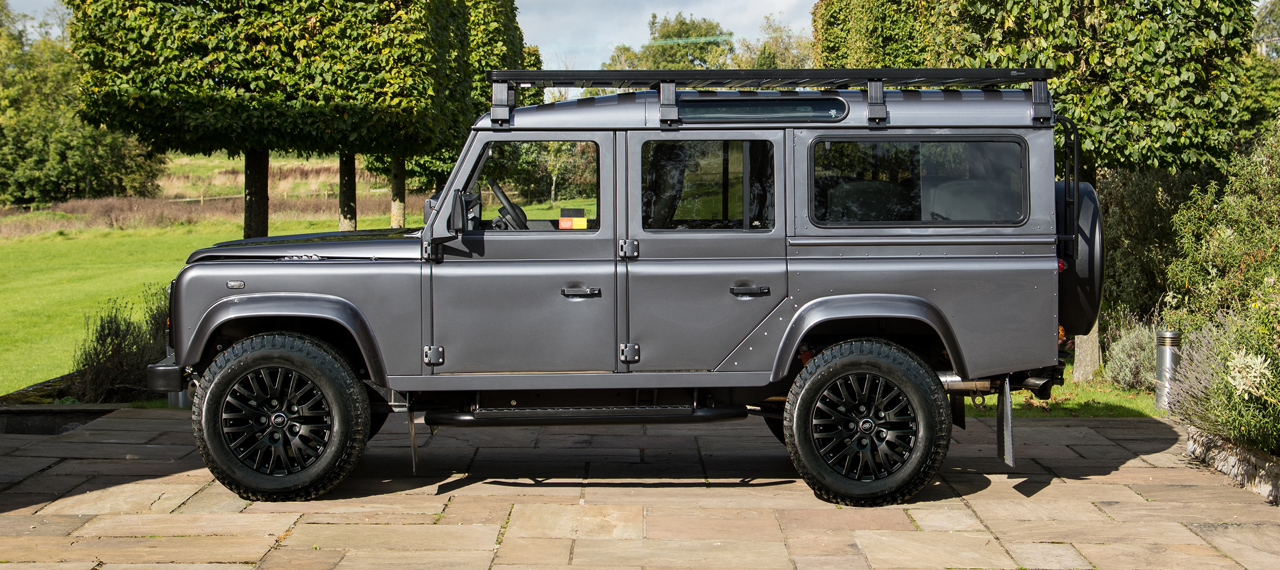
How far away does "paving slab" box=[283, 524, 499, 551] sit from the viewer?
4.75 m

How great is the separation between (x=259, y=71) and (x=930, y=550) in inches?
305

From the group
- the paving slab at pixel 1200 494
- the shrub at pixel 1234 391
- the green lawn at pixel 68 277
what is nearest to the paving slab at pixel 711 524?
the paving slab at pixel 1200 494

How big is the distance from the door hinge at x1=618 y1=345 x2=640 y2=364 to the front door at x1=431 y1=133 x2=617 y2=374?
1.6 inches

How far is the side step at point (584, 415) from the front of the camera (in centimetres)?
536

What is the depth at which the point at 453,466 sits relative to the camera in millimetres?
6406

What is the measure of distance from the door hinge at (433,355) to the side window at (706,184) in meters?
1.31

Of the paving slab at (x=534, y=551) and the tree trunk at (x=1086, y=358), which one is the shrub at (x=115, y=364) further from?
the tree trunk at (x=1086, y=358)

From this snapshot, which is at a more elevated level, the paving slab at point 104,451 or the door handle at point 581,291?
the door handle at point 581,291

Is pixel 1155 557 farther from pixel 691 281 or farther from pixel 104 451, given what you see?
pixel 104 451

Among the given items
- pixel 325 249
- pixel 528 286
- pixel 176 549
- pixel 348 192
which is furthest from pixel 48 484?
pixel 348 192

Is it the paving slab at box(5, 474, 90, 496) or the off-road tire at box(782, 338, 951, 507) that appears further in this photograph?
the paving slab at box(5, 474, 90, 496)

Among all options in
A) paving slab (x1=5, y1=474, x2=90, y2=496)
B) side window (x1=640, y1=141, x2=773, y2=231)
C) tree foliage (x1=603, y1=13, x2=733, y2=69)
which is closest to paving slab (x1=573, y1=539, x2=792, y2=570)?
side window (x1=640, y1=141, x2=773, y2=231)

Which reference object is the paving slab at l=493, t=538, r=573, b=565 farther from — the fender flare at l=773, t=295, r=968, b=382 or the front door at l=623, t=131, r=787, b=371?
the fender flare at l=773, t=295, r=968, b=382

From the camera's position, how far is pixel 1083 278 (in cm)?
555
